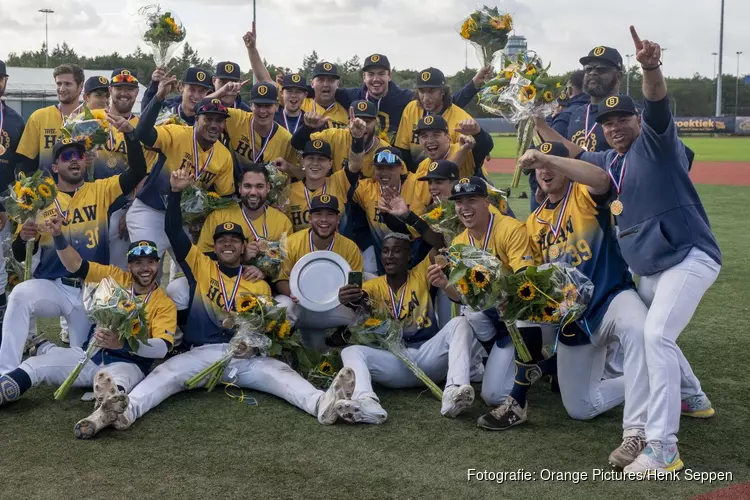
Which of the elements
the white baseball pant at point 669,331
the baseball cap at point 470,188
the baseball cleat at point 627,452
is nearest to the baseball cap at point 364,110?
the baseball cap at point 470,188

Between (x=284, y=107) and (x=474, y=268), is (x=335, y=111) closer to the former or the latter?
(x=284, y=107)

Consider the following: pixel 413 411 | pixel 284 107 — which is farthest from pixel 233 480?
pixel 284 107

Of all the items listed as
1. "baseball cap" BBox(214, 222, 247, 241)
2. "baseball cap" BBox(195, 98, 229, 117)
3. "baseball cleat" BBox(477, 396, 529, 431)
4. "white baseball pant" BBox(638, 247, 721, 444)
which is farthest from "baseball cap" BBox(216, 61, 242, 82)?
"white baseball pant" BBox(638, 247, 721, 444)

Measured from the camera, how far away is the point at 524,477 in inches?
188

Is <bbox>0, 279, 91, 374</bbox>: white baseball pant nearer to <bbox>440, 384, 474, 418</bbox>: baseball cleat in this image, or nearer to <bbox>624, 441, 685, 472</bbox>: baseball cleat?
<bbox>440, 384, 474, 418</bbox>: baseball cleat

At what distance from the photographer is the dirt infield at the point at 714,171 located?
25641 millimetres

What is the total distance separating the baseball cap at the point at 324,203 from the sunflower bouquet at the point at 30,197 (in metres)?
2.20

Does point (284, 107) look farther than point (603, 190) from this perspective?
Yes

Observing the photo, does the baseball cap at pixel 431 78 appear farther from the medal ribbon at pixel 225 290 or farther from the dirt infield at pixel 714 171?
the dirt infield at pixel 714 171

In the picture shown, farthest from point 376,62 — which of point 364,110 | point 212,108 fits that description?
point 212,108

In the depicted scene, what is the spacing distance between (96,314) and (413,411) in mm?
2456

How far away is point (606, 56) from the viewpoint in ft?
22.5

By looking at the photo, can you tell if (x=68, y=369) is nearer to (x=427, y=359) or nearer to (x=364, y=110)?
(x=427, y=359)

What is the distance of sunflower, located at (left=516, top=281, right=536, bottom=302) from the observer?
530 cm
